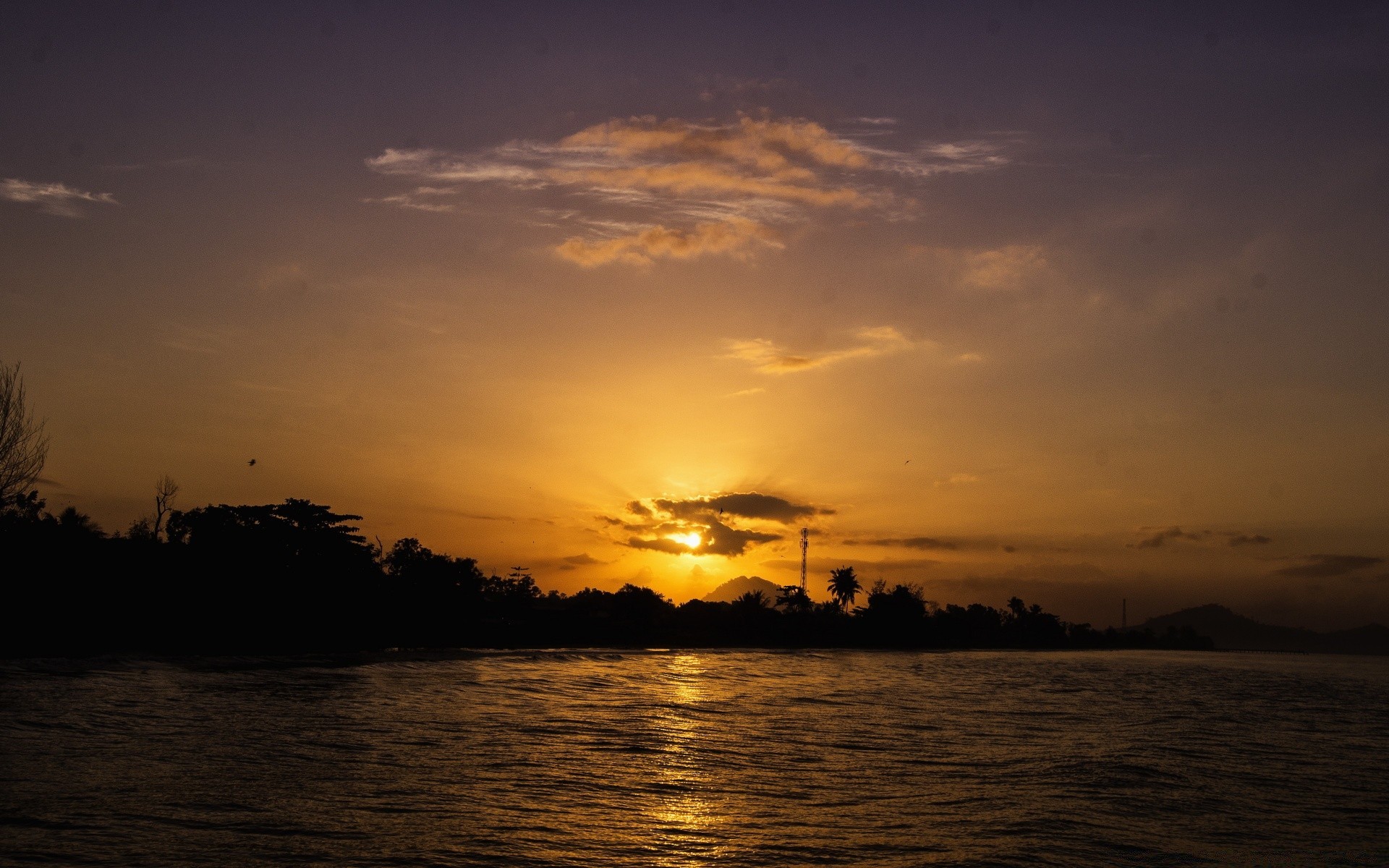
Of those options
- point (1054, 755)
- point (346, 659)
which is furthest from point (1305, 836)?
point (346, 659)

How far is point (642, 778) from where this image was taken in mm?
24391

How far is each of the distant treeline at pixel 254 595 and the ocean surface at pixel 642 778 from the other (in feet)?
48.0

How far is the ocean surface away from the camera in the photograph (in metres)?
17.1

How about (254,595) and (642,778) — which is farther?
(254,595)

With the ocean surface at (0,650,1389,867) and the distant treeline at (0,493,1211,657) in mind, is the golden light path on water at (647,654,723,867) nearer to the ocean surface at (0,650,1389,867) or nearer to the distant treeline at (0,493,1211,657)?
A: the ocean surface at (0,650,1389,867)

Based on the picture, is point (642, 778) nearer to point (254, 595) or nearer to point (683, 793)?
point (683, 793)

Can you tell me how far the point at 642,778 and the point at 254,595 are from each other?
66.4 meters

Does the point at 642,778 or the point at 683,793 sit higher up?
the point at 683,793

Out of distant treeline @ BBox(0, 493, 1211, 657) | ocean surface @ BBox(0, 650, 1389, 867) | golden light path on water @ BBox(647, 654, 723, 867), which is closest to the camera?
golden light path on water @ BBox(647, 654, 723, 867)

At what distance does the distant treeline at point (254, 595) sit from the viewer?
208 feet

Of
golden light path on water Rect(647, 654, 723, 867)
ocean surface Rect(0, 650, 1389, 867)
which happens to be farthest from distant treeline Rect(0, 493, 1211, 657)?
golden light path on water Rect(647, 654, 723, 867)

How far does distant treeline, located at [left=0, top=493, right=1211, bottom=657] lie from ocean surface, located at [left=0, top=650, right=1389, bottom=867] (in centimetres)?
1463

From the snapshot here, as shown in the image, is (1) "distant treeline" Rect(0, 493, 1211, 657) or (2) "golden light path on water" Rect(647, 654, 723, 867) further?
(1) "distant treeline" Rect(0, 493, 1211, 657)

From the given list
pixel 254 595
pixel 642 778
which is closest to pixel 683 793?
pixel 642 778
